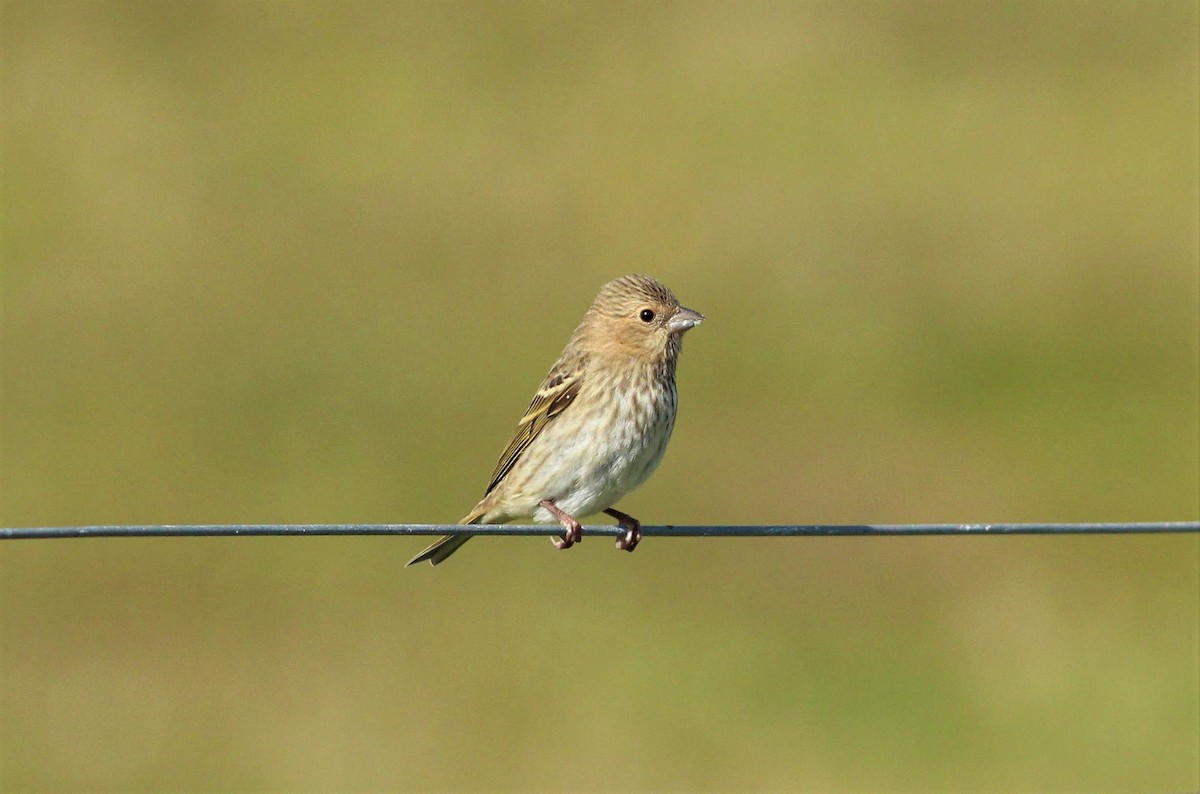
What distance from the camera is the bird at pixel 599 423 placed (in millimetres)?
8258

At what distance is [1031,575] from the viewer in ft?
47.4

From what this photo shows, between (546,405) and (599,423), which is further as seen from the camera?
(546,405)

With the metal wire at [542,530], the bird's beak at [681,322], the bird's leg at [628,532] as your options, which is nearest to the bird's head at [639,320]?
the bird's beak at [681,322]

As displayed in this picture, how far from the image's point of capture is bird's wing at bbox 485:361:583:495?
866cm

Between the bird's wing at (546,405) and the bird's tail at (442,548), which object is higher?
the bird's wing at (546,405)

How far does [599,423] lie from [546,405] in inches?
19.4

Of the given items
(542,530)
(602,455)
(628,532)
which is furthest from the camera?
(602,455)

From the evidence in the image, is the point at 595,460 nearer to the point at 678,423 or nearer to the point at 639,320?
the point at 639,320

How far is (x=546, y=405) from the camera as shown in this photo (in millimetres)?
→ 8727

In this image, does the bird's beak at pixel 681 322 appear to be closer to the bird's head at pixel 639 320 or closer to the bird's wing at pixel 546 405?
the bird's head at pixel 639 320

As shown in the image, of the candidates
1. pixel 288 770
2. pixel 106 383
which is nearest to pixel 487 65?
pixel 106 383

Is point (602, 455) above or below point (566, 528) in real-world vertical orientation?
above

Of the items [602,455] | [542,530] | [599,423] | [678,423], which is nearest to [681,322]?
[599,423]

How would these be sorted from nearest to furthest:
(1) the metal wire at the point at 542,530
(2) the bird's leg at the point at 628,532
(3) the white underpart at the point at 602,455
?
(1) the metal wire at the point at 542,530 → (2) the bird's leg at the point at 628,532 → (3) the white underpart at the point at 602,455
